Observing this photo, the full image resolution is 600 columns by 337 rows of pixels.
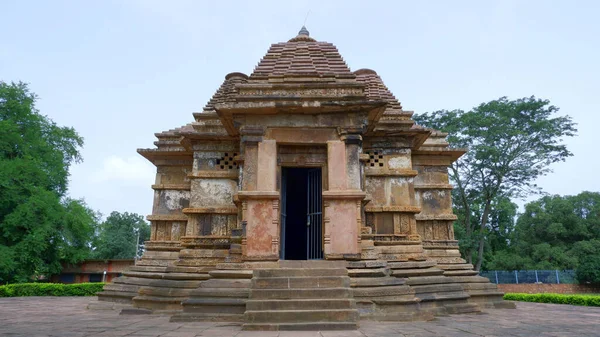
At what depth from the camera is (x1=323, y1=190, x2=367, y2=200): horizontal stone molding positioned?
7562 millimetres

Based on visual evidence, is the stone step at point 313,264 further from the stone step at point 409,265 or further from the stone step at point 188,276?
the stone step at point 188,276

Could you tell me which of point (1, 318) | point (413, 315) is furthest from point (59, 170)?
point (413, 315)

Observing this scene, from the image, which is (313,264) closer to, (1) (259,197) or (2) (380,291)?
(2) (380,291)

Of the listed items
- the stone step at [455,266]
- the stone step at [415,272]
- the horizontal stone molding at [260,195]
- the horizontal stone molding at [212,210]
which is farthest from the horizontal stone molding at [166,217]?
the stone step at [455,266]

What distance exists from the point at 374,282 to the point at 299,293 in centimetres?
135

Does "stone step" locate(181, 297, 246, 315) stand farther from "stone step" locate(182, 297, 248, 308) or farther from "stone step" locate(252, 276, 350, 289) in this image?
"stone step" locate(252, 276, 350, 289)

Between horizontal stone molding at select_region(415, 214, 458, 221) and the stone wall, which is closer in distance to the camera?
horizontal stone molding at select_region(415, 214, 458, 221)

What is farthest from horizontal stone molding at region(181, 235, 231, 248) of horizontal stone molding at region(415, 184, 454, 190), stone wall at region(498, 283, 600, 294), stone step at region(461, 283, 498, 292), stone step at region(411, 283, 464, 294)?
stone wall at region(498, 283, 600, 294)

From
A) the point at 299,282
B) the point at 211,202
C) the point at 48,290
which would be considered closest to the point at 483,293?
the point at 299,282

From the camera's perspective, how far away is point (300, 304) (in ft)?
20.6

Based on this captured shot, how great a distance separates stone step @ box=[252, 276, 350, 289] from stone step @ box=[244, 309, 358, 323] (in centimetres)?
59

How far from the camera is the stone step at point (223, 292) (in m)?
6.67

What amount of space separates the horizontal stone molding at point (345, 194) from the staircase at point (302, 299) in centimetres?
118

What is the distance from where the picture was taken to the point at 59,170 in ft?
79.1
